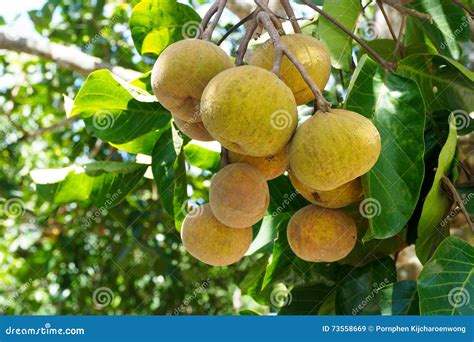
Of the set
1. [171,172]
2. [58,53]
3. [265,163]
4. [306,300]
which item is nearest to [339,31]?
[265,163]

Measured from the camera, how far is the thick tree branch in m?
A: 2.30

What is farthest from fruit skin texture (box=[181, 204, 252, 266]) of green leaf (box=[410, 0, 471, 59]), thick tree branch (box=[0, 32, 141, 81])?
thick tree branch (box=[0, 32, 141, 81])

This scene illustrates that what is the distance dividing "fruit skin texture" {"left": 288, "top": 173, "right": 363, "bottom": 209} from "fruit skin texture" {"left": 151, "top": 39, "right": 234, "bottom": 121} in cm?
24

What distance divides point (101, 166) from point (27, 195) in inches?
81.2

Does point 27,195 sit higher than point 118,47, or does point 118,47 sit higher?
point 118,47

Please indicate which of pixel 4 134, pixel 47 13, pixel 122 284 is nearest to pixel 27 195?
pixel 4 134

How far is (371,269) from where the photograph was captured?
151cm

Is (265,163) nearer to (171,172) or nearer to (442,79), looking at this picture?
(171,172)

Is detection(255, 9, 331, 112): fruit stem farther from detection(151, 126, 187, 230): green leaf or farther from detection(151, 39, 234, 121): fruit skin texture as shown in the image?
detection(151, 126, 187, 230): green leaf

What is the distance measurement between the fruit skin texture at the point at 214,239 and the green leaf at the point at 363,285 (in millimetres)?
374

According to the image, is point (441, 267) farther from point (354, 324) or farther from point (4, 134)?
point (4, 134)

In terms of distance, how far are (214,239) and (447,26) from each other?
0.82m

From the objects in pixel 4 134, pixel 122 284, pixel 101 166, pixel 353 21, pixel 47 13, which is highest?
pixel 353 21

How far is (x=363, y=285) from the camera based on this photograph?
58.7 inches
